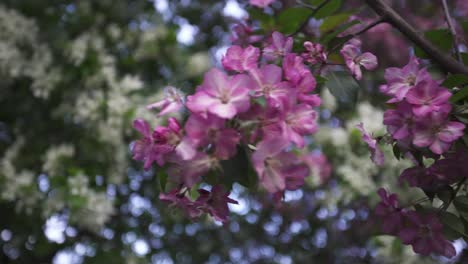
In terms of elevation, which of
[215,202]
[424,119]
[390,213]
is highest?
[424,119]

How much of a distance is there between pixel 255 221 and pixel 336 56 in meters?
2.44

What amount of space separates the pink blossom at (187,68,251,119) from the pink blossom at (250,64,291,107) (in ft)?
0.06

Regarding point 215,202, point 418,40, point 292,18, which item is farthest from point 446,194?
point 292,18

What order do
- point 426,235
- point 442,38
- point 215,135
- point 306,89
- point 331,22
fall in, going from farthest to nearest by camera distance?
point 331,22 < point 442,38 < point 426,235 < point 306,89 < point 215,135

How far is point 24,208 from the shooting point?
1981 mm

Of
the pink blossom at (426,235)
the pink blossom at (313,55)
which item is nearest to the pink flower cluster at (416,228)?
the pink blossom at (426,235)

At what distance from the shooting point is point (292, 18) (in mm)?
1018

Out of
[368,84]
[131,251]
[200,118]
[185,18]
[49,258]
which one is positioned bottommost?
[49,258]

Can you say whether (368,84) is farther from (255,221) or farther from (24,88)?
(24,88)

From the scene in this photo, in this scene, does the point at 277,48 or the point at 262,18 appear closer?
the point at 277,48

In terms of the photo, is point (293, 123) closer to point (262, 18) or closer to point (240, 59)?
point (240, 59)

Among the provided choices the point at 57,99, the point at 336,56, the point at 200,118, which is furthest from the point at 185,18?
the point at 200,118

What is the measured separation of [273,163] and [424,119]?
23 cm

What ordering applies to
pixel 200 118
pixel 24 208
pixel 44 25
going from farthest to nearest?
pixel 44 25, pixel 24 208, pixel 200 118
